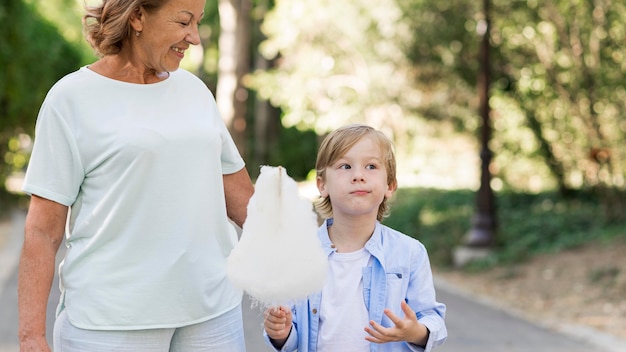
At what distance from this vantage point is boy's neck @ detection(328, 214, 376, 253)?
356 cm

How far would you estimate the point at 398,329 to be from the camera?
3312mm

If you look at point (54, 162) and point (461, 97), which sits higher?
point (461, 97)

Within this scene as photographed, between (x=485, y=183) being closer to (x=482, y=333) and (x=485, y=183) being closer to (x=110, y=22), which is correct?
(x=482, y=333)

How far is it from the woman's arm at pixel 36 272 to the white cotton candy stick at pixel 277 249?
0.56m

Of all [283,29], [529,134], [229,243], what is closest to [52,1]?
[283,29]

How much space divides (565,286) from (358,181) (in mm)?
9916

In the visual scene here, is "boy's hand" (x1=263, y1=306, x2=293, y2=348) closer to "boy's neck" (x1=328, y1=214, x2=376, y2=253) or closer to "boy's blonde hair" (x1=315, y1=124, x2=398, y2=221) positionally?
"boy's neck" (x1=328, y1=214, x2=376, y2=253)

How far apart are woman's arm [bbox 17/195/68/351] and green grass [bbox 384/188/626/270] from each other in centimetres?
1228

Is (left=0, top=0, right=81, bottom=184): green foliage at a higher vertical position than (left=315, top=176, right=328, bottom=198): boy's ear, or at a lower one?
higher

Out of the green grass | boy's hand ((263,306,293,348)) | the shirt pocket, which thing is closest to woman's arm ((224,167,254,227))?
boy's hand ((263,306,293,348))

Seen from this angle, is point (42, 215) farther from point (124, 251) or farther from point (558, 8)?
point (558, 8)

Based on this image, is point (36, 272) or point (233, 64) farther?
point (233, 64)

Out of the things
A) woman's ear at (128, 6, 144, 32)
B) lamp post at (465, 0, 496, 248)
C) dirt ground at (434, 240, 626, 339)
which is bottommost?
dirt ground at (434, 240, 626, 339)

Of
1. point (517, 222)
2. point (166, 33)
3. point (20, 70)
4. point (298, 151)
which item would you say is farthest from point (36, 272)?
point (298, 151)
